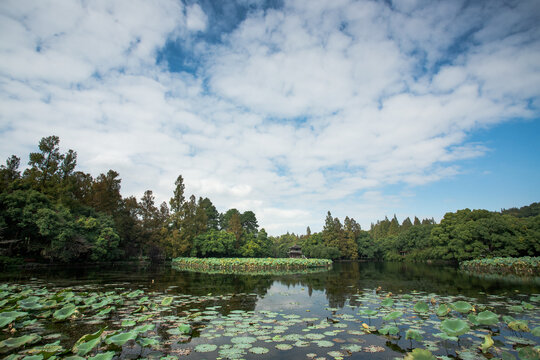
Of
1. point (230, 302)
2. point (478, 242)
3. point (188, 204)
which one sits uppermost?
point (188, 204)

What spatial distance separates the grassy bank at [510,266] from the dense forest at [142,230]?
19.0 feet

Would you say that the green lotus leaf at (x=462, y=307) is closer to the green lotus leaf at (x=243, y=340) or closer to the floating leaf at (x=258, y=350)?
the floating leaf at (x=258, y=350)

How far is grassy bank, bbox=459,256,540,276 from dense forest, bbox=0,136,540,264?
5800 mm

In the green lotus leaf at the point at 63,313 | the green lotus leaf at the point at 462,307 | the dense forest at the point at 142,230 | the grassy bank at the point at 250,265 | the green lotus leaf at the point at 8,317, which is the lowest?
the grassy bank at the point at 250,265

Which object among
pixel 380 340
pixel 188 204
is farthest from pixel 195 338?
pixel 188 204

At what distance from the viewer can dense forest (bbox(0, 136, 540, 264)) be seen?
23.4m

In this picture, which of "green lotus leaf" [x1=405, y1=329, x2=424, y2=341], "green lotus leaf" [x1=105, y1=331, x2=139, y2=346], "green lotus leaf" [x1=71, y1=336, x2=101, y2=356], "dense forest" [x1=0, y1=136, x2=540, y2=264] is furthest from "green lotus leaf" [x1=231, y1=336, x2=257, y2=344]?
"dense forest" [x1=0, y1=136, x2=540, y2=264]

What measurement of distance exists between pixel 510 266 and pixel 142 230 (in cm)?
4559

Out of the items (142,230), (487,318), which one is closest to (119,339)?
(487,318)

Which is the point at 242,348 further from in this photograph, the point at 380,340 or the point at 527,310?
the point at 527,310

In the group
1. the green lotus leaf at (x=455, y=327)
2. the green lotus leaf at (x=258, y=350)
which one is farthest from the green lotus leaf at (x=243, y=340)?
the green lotus leaf at (x=455, y=327)

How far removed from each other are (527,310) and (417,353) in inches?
293

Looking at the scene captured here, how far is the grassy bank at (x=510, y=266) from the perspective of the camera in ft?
69.8

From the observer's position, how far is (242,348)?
16.4ft
